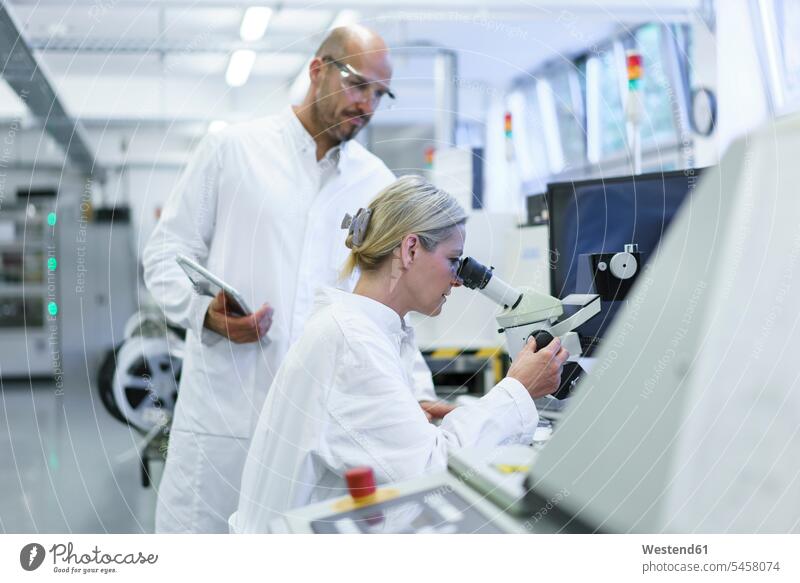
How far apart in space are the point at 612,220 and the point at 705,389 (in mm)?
803

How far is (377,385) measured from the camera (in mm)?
1298

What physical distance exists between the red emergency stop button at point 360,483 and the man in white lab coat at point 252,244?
55cm

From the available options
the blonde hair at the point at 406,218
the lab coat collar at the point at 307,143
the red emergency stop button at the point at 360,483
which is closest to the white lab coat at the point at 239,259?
the lab coat collar at the point at 307,143

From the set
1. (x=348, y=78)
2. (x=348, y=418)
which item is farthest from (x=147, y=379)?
(x=348, y=418)

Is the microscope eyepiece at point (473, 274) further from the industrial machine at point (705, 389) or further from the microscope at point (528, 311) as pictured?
the industrial machine at point (705, 389)

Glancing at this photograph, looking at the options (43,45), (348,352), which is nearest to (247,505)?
(348,352)

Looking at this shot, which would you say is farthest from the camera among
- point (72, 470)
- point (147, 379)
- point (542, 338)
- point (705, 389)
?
point (72, 470)

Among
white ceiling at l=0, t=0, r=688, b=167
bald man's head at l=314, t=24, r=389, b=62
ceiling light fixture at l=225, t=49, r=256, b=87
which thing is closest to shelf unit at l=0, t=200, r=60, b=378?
white ceiling at l=0, t=0, r=688, b=167

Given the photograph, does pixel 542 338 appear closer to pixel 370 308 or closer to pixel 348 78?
pixel 370 308

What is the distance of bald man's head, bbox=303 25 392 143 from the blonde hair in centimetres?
33

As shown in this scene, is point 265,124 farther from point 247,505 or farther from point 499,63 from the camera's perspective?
point 247,505

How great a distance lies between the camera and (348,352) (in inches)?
52.1

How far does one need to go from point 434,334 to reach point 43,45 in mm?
1234

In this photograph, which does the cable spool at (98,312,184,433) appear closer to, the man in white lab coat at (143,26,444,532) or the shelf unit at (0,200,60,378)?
the man in white lab coat at (143,26,444,532)
